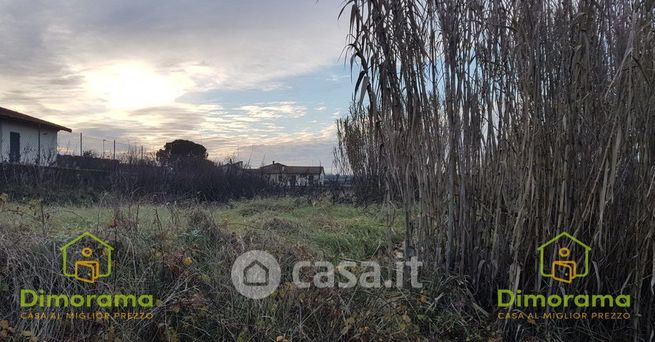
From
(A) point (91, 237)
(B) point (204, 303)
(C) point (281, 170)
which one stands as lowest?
(B) point (204, 303)

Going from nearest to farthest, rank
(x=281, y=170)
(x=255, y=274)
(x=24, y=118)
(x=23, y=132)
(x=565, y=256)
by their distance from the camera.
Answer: (x=565, y=256)
(x=255, y=274)
(x=281, y=170)
(x=24, y=118)
(x=23, y=132)

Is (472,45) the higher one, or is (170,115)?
(170,115)

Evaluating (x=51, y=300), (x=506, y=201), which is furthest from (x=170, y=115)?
(x=506, y=201)

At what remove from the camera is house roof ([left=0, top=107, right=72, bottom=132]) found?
55.7ft

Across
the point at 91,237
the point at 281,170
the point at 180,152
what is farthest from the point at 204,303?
the point at 180,152

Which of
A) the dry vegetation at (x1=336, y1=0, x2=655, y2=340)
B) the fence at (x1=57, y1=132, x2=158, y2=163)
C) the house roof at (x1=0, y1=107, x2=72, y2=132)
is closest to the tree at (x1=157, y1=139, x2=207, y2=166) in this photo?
the fence at (x1=57, y1=132, x2=158, y2=163)

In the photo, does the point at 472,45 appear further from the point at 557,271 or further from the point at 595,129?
the point at 557,271

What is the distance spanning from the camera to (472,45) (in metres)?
2.45

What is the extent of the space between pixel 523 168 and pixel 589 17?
0.81 m

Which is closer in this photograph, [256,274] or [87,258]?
[87,258]

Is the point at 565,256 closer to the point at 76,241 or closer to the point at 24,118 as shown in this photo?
the point at 76,241

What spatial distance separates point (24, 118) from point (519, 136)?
21.2 meters

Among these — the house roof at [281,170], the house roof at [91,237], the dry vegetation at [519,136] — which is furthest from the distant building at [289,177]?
the dry vegetation at [519,136]

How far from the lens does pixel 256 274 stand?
105 inches
